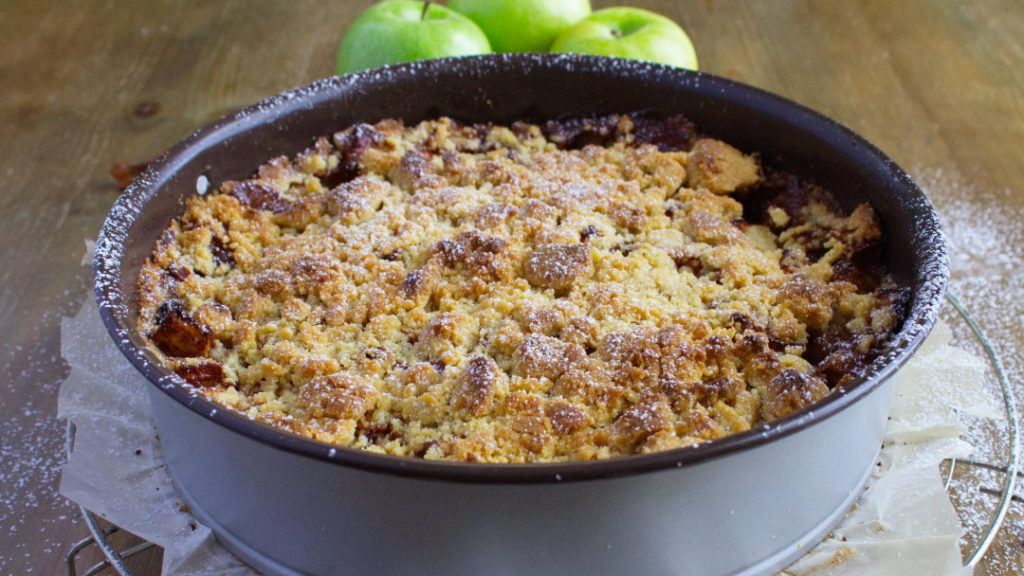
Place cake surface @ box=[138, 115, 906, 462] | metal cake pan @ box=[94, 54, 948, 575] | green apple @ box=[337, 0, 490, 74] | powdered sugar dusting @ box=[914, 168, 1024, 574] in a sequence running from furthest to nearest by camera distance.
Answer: green apple @ box=[337, 0, 490, 74], powdered sugar dusting @ box=[914, 168, 1024, 574], cake surface @ box=[138, 115, 906, 462], metal cake pan @ box=[94, 54, 948, 575]

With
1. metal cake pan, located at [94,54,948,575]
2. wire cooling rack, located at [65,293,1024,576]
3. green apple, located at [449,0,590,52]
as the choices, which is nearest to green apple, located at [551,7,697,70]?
green apple, located at [449,0,590,52]

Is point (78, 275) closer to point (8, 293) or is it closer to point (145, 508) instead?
point (8, 293)

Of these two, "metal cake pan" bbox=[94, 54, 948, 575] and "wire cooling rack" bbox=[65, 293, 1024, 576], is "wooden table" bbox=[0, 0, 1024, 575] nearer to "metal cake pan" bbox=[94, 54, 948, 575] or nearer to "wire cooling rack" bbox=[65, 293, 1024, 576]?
"wire cooling rack" bbox=[65, 293, 1024, 576]

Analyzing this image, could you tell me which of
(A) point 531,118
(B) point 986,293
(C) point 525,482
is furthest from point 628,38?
(C) point 525,482

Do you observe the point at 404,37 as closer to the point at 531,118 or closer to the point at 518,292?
the point at 531,118

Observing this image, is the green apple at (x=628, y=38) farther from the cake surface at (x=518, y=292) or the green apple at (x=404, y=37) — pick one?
the cake surface at (x=518, y=292)

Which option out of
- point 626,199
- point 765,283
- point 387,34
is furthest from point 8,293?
point 765,283

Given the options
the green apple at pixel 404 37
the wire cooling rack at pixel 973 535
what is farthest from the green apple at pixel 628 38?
the wire cooling rack at pixel 973 535
